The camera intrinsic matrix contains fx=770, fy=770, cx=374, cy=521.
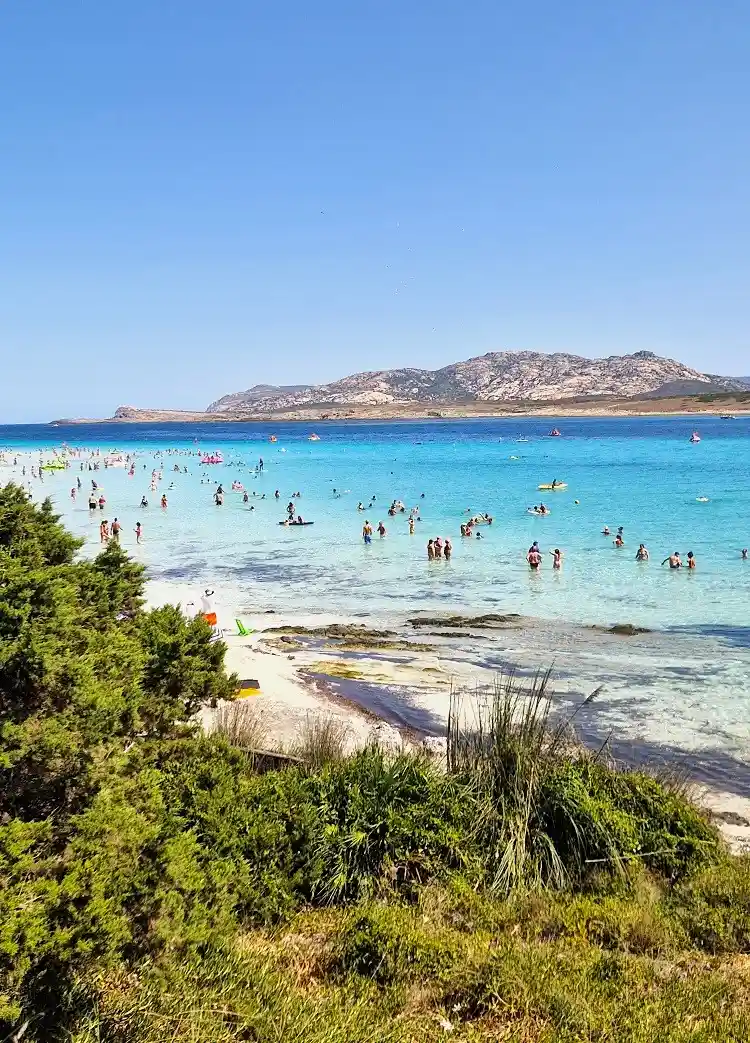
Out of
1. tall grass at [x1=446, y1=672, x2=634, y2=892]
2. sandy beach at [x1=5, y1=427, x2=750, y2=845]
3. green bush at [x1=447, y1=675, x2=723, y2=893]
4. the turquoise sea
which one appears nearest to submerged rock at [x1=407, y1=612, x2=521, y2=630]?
sandy beach at [x1=5, y1=427, x2=750, y2=845]

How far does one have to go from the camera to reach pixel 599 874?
797 cm

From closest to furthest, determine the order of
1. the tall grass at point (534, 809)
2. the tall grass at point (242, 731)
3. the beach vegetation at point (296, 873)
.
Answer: the beach vegetation at point (296, 873), the tall grass at point (534, 809), the tall grass at point (242, 731)

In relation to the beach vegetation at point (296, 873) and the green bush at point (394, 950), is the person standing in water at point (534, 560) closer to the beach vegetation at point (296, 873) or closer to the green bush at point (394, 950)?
the beach vegetation at point (296, 873)

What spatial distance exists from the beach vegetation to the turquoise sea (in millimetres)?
5886

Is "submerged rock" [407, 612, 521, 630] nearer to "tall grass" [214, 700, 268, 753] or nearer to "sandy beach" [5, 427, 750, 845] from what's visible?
"sandy beach" [5, 427, 750, 845]

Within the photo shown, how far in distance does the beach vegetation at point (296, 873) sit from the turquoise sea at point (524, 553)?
5886mm

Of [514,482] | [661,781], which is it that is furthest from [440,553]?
[514,482]

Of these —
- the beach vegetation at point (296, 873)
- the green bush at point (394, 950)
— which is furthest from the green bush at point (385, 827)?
the green bush at point (394, 950)

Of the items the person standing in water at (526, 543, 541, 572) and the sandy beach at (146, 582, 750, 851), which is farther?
the person standing in water at (526, 543, 541, 572)

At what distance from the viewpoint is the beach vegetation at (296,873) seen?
16.9 ft

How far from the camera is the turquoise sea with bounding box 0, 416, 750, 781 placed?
17844 millimetres

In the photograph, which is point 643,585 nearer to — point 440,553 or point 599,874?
point 440,553

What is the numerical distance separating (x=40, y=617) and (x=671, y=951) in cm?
594

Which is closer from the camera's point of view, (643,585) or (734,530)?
(643,585)
